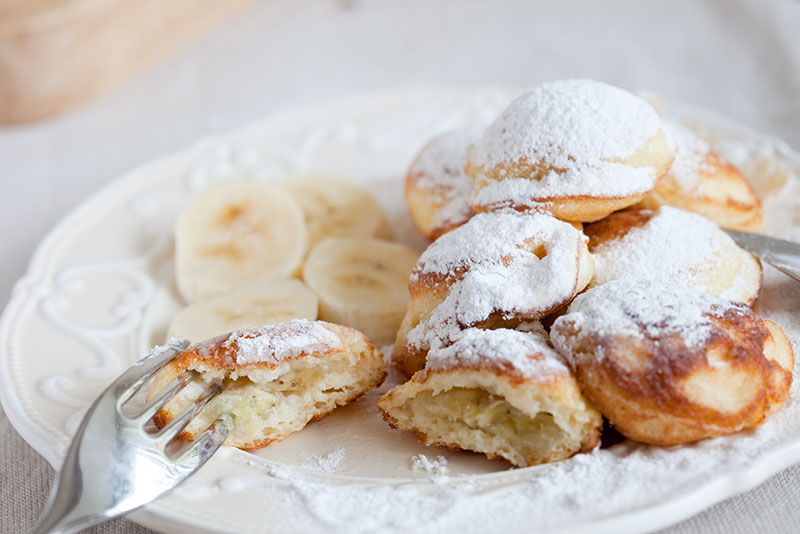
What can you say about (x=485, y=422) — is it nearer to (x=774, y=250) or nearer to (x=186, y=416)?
(x=186, y=416)

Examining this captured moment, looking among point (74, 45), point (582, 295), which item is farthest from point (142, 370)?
point (74, 45)

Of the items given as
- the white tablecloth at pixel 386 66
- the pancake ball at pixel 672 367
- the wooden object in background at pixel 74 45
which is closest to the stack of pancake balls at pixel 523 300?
the pancake ball at pixel 672 367

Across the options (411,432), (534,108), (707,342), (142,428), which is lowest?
(411,432)

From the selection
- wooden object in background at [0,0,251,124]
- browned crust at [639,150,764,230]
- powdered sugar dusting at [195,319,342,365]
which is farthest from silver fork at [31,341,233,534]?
wooden object in background at [0,0,251,124]

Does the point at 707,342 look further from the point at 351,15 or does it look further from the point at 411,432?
the point at 351,15

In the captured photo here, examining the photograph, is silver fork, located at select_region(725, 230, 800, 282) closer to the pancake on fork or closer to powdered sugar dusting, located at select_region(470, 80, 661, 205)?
powdered sugar dusting, located at select_region(470, 80, 661, 205)

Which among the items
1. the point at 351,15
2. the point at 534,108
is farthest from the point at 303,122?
the point at 351,15
